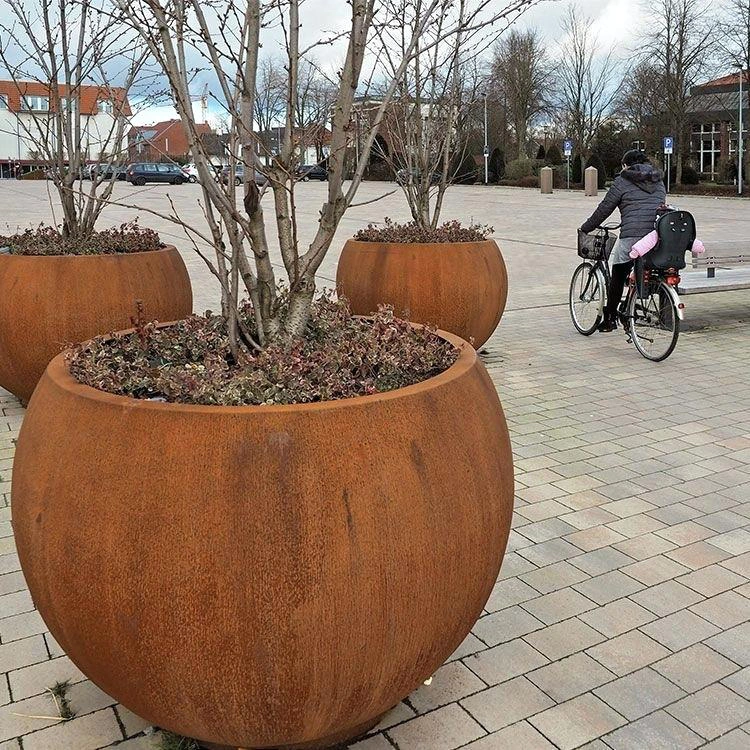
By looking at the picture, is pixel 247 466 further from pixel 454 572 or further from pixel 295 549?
pixel 454 572

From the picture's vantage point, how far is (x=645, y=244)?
748 cm

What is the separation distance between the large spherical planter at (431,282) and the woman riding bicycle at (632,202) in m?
1.44

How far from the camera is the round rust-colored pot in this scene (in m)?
2.17

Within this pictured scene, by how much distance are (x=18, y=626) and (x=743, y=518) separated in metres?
3.38

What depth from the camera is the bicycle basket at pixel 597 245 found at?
8.20 m

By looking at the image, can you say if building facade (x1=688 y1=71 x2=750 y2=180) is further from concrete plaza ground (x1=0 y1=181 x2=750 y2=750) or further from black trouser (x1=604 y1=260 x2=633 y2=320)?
concrete plaza ground (x1=0 y1=181 x2=750 y2=750)

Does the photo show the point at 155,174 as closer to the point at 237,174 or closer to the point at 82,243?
the point at 82,243

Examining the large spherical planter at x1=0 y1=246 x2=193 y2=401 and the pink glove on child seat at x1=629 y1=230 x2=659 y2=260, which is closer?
the large spherical planter at x1=0 y1=246 x2=193 y2=401

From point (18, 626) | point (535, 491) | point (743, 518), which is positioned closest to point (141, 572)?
point (18, 626)

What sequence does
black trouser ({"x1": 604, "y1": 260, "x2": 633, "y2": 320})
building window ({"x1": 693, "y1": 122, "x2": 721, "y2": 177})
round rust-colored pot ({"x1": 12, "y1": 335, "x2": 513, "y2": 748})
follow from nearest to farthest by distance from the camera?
round rust-colored pot ({"x1": 12, "y1": 335, "x2": 513, "y2": 748}) < black trouser ({"x1": 604, "y1": 260, "x2": 633, "y2": 320}) < building window ({"x1": 693, "y1": 122, "x2": 721, "y2": 177})

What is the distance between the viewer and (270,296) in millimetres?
3131

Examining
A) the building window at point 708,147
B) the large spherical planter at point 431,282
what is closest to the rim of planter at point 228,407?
the large spherical planter at point 431,282

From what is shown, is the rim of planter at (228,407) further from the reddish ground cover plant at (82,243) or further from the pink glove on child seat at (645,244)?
the pink glove on child seat at (645,244)

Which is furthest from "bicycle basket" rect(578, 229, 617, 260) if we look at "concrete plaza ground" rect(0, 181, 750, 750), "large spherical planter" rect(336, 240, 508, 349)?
"large spherical planter" rect(336, 240, 508, 349)
